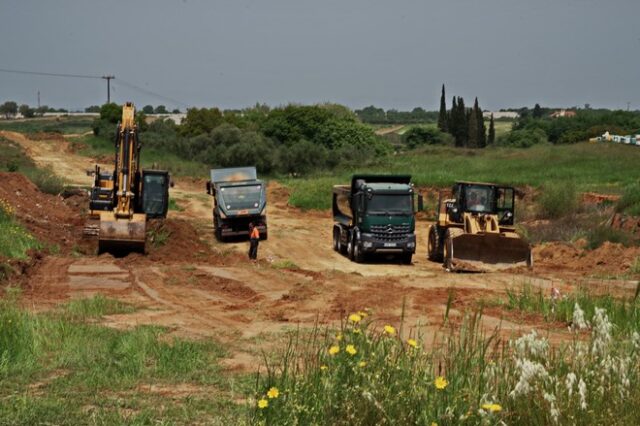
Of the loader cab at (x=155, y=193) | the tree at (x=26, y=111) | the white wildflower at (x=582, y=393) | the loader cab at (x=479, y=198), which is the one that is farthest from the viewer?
the tree at (x=26, y=111)

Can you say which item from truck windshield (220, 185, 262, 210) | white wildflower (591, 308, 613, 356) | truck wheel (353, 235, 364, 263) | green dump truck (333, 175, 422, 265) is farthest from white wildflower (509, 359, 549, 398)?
truck windshield (220, 185, 262, 210)

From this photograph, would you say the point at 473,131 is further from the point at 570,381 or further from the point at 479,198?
the point at 570,381

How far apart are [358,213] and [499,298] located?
11.4 m

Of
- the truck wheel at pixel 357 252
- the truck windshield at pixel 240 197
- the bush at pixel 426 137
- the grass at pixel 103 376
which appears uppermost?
the bush at pixel 426 137

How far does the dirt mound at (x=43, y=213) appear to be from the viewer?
29.7 metres

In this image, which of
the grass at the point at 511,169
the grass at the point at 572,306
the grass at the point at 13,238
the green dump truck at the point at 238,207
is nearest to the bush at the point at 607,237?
the green dump truck at the point at 238,207

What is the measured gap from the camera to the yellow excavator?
26.5 m

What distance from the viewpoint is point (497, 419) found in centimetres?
689

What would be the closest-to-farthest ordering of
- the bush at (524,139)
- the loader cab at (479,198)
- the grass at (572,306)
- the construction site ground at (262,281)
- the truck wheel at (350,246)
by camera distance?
the grass at (572,306)
the construction site ground at (262,281)
the loader cab at (479,198)
the truck wheel at (350,246)
the bush at (524,139)

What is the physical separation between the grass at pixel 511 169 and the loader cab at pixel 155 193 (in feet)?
57.5

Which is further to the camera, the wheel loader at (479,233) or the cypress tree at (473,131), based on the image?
the cypress tree at (473,131)

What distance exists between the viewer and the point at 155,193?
1313 inches

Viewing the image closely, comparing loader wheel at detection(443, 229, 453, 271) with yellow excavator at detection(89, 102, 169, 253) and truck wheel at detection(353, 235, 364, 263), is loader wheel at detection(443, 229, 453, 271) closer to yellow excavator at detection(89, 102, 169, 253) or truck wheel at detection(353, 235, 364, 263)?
truck wheel at detection(353, 235, 364, 263)

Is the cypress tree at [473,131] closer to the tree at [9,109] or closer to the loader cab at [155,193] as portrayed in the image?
the loader cab at [155,193]
